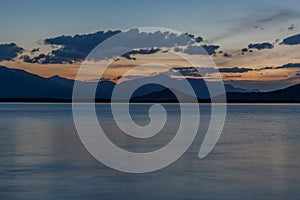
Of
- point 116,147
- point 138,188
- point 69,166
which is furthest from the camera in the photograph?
point 116,147

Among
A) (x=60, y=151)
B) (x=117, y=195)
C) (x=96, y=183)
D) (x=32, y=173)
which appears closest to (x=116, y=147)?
(x=60, y=151)

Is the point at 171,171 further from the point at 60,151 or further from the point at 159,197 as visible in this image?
the point at 60,151

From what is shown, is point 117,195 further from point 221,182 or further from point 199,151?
point 199,151

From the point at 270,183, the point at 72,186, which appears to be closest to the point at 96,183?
the point at 72,186

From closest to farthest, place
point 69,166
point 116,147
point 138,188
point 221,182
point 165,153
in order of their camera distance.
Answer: point 138,188, point 221,182, point 69,166, point 165,153, point 116,147

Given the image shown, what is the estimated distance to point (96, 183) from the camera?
37.1 feet

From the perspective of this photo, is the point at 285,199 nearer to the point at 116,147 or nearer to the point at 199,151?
the point at 199,151

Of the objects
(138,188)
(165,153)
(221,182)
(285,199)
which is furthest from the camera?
(165,153)

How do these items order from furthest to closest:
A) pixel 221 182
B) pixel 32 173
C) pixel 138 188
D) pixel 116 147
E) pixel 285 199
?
pixel 116 147
pixel 32 173
pixel 221 182
pixel 138 188
pixel 285 199

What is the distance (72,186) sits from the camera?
35.9 feet

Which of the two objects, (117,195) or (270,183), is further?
(270,183)

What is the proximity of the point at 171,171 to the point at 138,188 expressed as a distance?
98.7 inches

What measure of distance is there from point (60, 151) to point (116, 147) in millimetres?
2411

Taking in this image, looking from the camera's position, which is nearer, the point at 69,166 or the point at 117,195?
the point at 117,195
